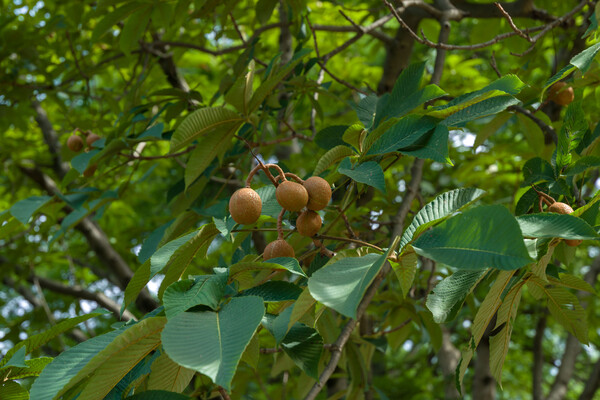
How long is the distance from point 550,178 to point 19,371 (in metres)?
1.02

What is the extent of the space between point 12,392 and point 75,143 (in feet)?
4.09

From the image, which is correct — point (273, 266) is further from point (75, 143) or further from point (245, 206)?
point (75, 143)

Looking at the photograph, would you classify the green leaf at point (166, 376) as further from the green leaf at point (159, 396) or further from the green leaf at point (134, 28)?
the green leaf at point (134, 28)

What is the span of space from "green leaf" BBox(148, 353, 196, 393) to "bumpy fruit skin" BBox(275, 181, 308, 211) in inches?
11.0

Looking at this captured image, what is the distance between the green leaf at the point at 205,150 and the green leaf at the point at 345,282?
0.59 m

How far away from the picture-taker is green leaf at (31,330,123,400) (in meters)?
0.60

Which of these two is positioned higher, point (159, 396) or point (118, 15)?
point (118, 15)

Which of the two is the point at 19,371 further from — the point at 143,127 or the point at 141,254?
the point at 143,127

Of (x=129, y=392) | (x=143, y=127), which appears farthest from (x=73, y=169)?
(x=129, y=392)

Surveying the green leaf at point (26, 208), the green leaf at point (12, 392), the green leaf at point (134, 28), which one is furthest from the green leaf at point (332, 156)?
the green leaf at point (134, 28)

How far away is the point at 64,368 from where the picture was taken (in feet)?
2.08

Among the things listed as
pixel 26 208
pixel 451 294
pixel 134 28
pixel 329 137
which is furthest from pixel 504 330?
pixel 134 28

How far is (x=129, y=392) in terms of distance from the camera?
0.76 metres

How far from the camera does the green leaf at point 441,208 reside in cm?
73
